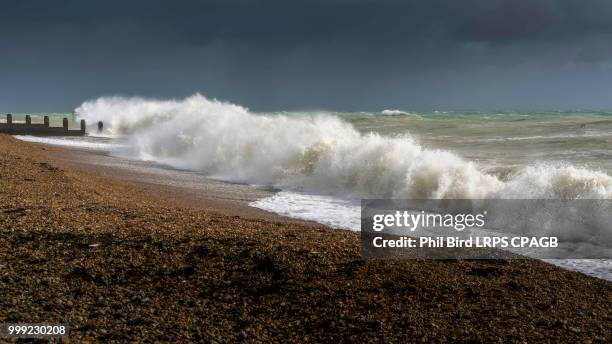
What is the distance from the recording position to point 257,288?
5.38 meters

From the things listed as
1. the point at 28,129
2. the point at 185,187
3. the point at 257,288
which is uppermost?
the point at 28,129

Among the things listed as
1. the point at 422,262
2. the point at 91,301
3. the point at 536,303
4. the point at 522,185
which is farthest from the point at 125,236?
the point at 522,185

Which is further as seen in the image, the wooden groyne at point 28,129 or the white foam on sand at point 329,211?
the wooden groyne at point 28,129

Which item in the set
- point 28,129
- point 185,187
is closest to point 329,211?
point 185,187

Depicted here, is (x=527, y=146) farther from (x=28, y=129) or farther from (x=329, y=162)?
(x=28, y=129)

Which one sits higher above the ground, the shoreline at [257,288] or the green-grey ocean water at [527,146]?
the green-grey ocean water at [527,146]

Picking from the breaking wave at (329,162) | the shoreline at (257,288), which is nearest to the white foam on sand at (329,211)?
the shoreline at (257,288)

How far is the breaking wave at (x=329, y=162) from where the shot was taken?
11.0 m

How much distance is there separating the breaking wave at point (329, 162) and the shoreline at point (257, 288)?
4533mm

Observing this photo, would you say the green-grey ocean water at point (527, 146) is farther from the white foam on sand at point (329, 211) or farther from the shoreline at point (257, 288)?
the shoreline at point (257, 288)

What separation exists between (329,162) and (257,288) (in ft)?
34.1

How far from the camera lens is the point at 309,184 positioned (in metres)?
14.8

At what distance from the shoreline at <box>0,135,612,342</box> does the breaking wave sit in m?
4.53

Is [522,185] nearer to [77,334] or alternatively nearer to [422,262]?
[422,262]
